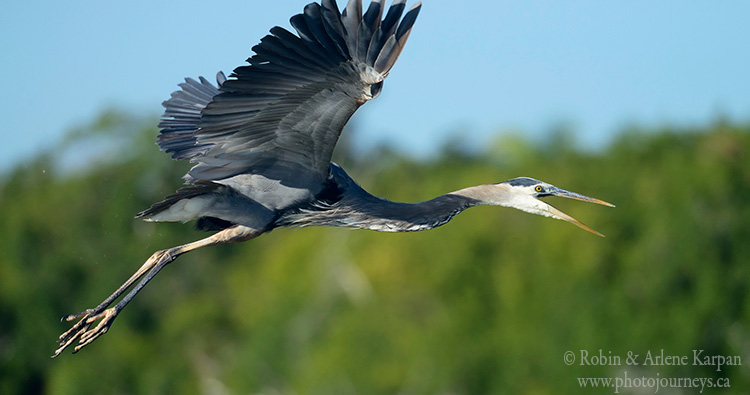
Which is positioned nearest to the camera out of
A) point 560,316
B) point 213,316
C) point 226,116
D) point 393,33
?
point 393,33

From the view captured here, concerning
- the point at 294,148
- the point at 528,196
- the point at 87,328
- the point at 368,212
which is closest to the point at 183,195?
the point at 294,148

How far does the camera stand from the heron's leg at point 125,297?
25.1 ft

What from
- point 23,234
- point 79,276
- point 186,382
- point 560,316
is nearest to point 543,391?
point 560,316

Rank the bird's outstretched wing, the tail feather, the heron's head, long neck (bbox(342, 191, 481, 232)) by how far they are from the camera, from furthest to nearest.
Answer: the heron's head
long neck (bbox(342, 191, 481, 232))
the tail feather
the bird's outstretched wing

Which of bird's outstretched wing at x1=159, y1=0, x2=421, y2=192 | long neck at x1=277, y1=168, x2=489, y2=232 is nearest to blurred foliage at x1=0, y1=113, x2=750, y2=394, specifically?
long neck at x1=277, y1=168, x2=489, y2=232

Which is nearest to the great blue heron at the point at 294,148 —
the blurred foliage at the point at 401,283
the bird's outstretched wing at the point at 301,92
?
the bird's outstretched wing at the point at 301,92

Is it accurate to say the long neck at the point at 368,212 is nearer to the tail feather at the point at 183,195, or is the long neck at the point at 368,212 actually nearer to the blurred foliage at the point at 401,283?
the tail feather at the point at 183,195

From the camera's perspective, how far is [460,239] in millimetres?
32656

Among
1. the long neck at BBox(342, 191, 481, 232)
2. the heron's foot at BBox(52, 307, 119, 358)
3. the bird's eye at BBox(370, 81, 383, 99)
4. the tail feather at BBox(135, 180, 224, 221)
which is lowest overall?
the heron's foot at BBox(52, 307, 119, 358)

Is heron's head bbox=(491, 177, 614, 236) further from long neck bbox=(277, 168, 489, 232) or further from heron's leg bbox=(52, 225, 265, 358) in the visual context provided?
heron's leg bbox=(52, 225, 265, 358)

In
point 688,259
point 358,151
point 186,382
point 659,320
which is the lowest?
point 186,382

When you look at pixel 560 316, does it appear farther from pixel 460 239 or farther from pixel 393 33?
pixel 393 33

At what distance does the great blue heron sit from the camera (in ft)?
21.3

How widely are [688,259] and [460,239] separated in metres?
7.71
